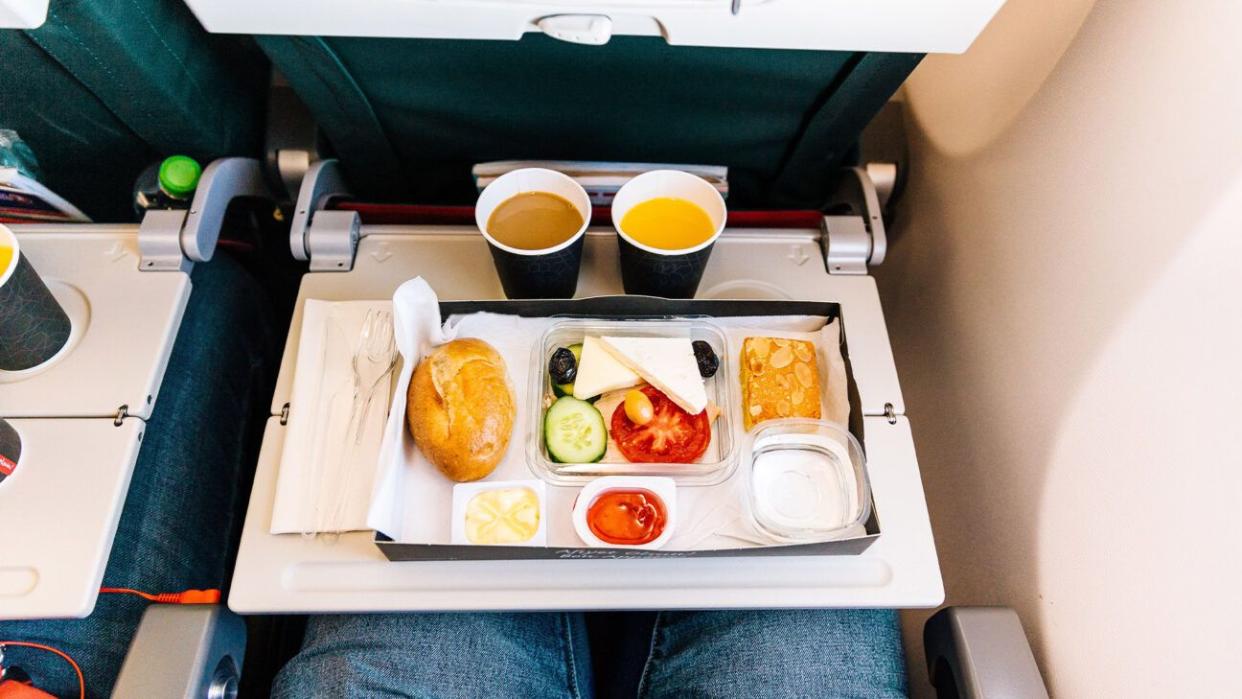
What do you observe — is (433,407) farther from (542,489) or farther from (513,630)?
(513,630)

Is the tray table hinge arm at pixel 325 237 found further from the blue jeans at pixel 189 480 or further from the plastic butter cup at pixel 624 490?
the plastic butter cup at pixel 624 490

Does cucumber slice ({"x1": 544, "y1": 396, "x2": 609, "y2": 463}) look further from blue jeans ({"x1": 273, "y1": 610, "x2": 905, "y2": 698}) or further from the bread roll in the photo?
blue jeans ({"x1": 273, "y1": 610, "x2": 905, "y2": 698})

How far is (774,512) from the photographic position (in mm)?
907

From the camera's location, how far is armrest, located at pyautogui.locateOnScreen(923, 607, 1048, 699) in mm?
870

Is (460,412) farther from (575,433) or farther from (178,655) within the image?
(178,655)

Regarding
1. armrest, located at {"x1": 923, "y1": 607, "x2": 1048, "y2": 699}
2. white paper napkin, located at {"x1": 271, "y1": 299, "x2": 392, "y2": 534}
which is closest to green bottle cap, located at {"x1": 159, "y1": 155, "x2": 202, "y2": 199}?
white paper napkin, located at {"x1": 271, "y1": 299, "x2": 392, "y2": 534}

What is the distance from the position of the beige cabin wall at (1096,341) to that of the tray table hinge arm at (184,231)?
3.84ft

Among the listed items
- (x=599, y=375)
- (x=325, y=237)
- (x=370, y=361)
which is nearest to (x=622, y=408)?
(x=599, y=375)

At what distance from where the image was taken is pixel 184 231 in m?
1.05

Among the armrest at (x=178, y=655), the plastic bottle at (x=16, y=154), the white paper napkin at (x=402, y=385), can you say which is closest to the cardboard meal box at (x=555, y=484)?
the white paper napkin at (x=402, y=385)

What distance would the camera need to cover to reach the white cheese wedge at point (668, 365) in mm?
943

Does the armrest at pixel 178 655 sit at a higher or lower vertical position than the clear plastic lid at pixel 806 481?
lower

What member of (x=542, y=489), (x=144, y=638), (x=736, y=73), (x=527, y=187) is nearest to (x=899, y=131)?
(x=736, y=73)

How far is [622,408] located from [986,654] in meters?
0.52
